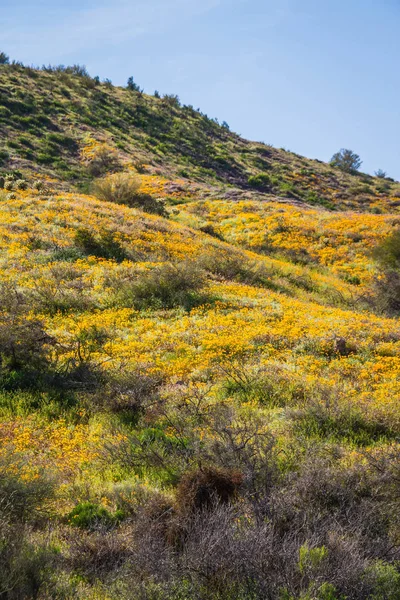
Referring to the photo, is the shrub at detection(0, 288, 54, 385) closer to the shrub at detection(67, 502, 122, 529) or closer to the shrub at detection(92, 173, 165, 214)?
the shrub at detection(67, 502, 122, 529)

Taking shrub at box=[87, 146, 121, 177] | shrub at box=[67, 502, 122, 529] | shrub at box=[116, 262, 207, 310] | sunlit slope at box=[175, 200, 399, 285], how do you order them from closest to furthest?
shrub at box=[67, 502, 122, 529], shrub at box=[116, 262, 207, 310], sunlit slope at box=[175, 200, 399, 285], shrub at box=[87, 146, 121, 177]

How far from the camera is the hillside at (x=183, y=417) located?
13.2ft

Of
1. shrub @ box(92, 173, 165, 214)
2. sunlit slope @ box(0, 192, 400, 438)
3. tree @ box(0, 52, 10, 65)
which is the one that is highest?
tree @ box(0, 52, 10, 65)

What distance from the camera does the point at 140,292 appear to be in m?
15.1

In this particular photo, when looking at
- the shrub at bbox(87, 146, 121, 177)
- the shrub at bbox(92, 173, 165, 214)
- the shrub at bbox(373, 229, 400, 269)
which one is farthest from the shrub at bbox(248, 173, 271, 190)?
the shrub at bbox(373, 229, 400, 269)

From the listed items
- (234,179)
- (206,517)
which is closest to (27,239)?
(206,517)

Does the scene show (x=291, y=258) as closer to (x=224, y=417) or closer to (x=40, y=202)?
(x=40, y=202)

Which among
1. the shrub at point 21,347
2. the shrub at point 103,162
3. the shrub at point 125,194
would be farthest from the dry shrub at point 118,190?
the shrub at point 21,347

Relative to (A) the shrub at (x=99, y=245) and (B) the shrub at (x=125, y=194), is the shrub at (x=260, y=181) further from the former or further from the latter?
(A) the shrub at (x=99, y=245)

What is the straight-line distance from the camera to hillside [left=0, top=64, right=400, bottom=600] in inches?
159

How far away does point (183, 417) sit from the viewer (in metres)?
7.84

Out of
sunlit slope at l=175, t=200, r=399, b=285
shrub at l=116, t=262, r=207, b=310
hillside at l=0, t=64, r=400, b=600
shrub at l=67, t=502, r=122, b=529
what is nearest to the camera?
hillside at l=0, t=64, r=400, b=600

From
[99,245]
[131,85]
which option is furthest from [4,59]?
[99,245]

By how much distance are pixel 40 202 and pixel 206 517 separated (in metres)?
22.1
